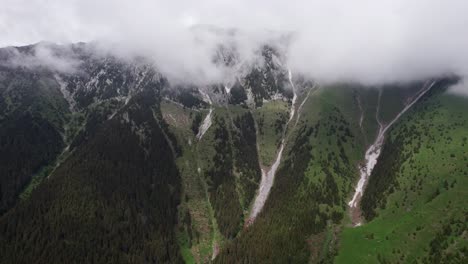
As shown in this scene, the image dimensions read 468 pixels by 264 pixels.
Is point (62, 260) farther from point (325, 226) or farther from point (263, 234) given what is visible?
point (325, 226)

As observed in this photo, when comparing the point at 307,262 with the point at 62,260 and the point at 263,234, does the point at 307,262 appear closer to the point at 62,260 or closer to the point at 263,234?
the point at 263,234

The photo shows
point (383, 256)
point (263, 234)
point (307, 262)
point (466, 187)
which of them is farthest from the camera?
point (263, 234)

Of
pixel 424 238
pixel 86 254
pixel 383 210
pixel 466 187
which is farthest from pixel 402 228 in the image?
pixel 86 254

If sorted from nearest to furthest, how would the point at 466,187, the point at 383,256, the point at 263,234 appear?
1. the point at 383,256
2. the point at 466,187
3. the point at 263,234

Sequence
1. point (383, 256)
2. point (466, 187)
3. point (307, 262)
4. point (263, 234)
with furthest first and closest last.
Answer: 1. point (263, 234)
2. point (466, 187)
3. point (307, 262)
4. point (383, 256)

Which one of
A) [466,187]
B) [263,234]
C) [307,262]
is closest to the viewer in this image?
[307,262]

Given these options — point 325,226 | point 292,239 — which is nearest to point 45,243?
point 292,239

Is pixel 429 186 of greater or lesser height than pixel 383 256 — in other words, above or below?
above

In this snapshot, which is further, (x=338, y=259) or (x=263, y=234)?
(x=263, y=234)

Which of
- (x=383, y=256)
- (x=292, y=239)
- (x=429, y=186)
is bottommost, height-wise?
(x=383, y=256)
